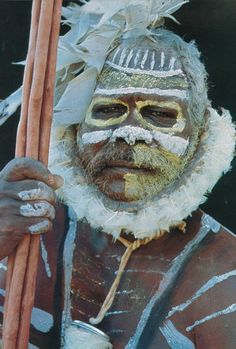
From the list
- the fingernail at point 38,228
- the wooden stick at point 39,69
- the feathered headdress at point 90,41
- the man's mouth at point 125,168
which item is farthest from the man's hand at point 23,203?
the feathered headdress at point 90,41

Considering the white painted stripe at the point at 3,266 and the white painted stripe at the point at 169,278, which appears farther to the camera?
the white painted stripe at the point at 3,266

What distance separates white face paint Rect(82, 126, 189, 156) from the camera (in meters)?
2.69

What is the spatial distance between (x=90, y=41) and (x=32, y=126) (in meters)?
0.63

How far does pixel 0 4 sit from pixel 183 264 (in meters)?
1.47

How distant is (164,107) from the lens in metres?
2.75

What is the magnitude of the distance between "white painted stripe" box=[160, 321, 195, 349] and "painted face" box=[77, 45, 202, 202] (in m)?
0.45

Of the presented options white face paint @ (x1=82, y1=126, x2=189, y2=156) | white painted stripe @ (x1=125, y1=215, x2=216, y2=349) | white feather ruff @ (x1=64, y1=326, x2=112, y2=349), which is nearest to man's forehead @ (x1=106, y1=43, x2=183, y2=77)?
white face paint @ (x1=82, y1=126, x2=189, y2=156)

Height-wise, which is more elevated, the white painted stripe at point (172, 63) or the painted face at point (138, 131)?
the white painted stripe at point (172, 63)

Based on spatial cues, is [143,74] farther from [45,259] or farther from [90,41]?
[45,259]

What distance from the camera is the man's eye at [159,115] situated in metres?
2.75

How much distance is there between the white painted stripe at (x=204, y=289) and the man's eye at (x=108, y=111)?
64 cm

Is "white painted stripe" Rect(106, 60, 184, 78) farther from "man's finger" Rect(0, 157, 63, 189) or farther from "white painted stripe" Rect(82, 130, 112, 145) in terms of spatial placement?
"man's finger" Rect(0, 157, 63, 189)

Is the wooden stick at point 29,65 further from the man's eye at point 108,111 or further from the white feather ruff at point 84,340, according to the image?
the white feather ruff at point 84,340

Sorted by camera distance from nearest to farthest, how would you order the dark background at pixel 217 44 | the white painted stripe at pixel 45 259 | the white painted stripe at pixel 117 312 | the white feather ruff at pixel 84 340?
the white feather ruff at pixel 84 340 < the white painted stripe at pixel 117 312 < the white painted stripe at pixel 45 259 < the dark background at pixel 217 44
